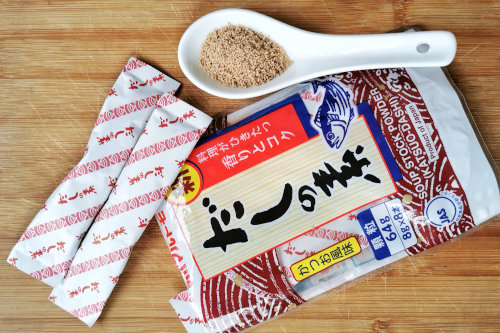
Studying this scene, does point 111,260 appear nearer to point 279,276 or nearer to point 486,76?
point 279,276

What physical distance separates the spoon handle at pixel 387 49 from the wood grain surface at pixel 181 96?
0.08 meters

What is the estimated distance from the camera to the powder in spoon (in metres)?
0.75

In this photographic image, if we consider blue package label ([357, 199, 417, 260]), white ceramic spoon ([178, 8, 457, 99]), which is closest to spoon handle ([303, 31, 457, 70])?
white ceramic spoon ([178, 8, 457, 99])

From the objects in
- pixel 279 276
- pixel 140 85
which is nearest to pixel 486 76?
pixel 279 276

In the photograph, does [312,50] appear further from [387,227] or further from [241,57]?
[387,227]

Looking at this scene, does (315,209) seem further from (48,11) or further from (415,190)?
(48,11)

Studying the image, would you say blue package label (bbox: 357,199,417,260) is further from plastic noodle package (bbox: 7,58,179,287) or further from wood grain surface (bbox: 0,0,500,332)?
plastic noodle package (bbox: 7,58,179,287)

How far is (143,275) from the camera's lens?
2.70 feet

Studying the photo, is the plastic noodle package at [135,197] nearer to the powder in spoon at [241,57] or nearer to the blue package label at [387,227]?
the powder in spoon at [241,57]

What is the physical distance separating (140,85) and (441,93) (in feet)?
2.11

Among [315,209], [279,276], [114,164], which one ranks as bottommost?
[279,276]

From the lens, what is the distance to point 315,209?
758 millimetres

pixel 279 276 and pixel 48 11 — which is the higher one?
pixel 48 11

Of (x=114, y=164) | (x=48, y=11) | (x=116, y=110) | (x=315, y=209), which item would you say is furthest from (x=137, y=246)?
(x=48, y=11)
